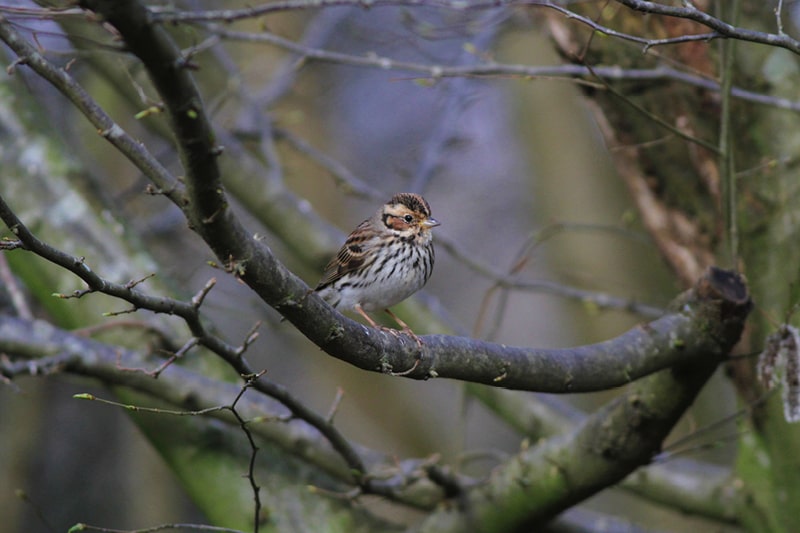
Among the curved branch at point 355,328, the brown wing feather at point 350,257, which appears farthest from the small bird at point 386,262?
the curved branch at point 355,328

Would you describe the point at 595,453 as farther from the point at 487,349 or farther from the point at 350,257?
the point at 350,257

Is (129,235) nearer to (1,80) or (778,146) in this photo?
(1,80)

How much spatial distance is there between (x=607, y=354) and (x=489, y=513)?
148 centimetres

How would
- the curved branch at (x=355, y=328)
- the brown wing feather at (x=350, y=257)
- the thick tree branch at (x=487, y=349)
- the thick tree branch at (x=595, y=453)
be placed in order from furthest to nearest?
the brown wing feather at (x=350, y=257) < the thick tree branch at (x=595, y=453) < the thick tree branch at (x=487, y=349) < the curved branch at (x=355, y=328)

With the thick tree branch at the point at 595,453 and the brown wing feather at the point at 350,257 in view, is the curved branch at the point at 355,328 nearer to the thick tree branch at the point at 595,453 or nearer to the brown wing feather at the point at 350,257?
the thick tree branch at the point at 595,453

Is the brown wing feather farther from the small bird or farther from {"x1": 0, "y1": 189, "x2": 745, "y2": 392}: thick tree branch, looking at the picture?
{"x1": 0, "y1": 189, "x2": 745, "y2": 392}: thick tree branch

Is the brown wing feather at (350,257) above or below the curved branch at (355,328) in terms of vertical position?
above

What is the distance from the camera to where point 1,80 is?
19.2 feet

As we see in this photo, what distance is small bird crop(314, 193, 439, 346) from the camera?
15.2 feet

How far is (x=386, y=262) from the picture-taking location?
4.67 m

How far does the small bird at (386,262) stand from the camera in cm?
464

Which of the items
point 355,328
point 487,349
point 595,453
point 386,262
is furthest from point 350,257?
point 355,328

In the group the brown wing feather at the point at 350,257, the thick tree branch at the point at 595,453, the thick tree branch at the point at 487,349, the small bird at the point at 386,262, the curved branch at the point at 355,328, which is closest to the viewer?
the curved branch at the point at 355,328

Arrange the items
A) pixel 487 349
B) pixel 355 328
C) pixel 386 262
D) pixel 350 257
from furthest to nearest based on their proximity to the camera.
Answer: pixel 350 257
pixel 386 262
pixel 487 349
pixel 355 328
